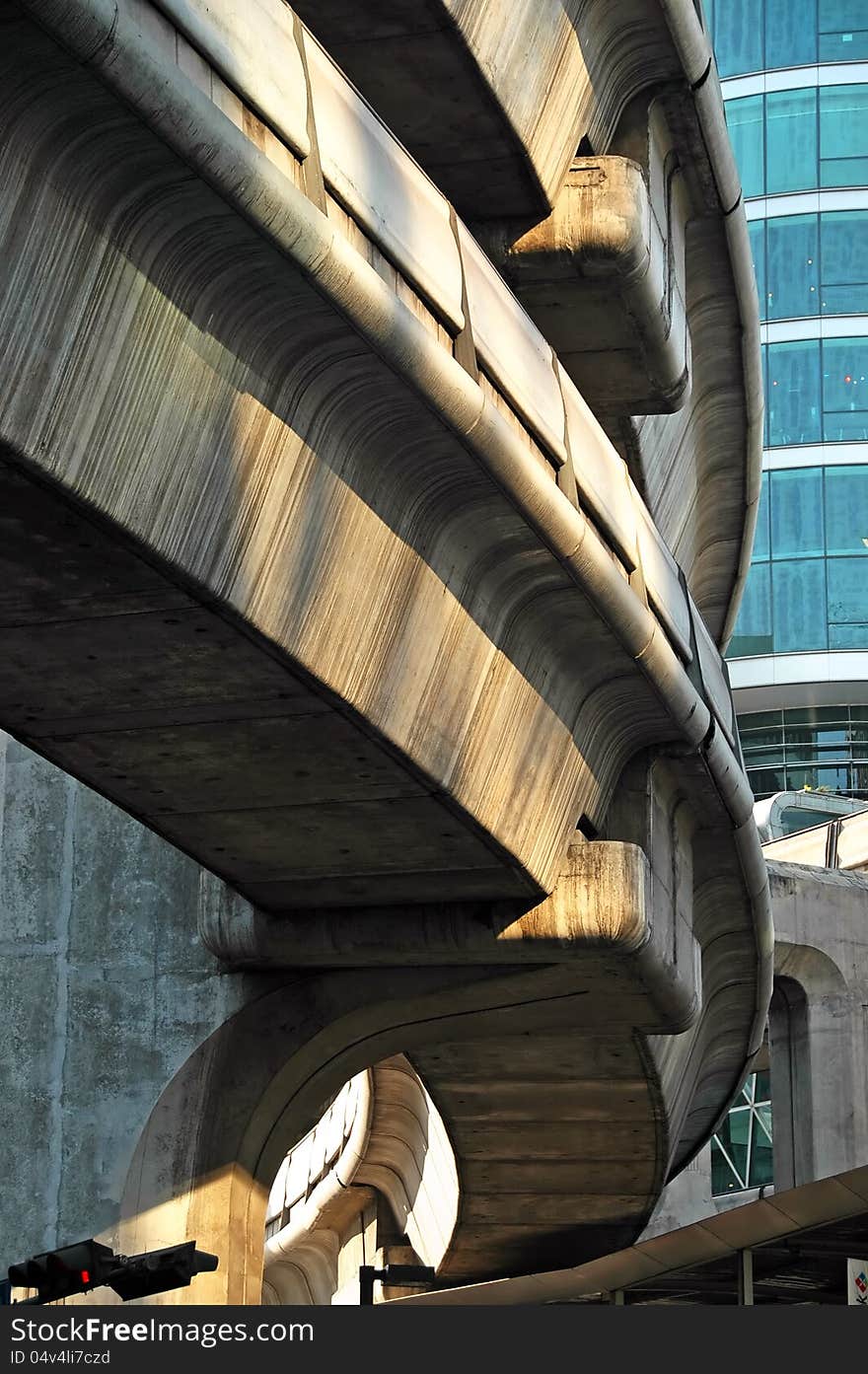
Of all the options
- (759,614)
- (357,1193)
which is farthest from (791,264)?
(357,1193)

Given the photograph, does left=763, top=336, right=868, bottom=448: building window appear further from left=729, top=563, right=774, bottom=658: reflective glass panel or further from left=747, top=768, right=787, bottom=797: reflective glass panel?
left=747, top=768, right=787, bottom=797: reflective glass panel

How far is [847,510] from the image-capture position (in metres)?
62.6

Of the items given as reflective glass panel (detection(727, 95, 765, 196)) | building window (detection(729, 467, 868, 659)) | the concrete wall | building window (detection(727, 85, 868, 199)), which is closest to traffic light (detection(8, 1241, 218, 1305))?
the concrete wall

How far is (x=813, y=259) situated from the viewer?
64.7 metres

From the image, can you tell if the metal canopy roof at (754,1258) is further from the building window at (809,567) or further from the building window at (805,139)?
the building window at (805,139)

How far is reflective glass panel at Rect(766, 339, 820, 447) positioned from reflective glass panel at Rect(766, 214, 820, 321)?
120 centimetres

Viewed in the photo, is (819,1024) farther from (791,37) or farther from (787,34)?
(787,34)

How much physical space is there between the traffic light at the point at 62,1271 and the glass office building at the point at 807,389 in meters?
50.3

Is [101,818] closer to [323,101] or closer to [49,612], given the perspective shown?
[49,612]

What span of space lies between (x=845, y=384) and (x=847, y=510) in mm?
4097

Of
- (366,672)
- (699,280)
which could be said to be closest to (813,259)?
(699,280)

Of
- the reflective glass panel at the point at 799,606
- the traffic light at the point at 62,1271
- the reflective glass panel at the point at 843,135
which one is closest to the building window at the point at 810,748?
the reflective glass panel at the point at 799,606

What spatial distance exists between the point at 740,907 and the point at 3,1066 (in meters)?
6.75

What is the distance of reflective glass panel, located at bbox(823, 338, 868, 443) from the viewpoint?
6306cm
